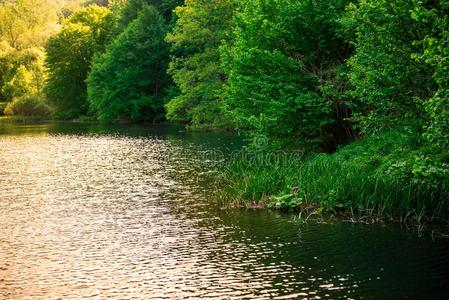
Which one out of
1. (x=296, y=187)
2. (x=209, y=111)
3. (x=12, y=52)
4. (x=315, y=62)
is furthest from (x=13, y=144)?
(x=12, y=52)

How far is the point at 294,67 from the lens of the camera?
2852cm

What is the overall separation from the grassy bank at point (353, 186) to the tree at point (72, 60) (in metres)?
76.9

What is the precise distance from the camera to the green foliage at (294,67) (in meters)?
27.9

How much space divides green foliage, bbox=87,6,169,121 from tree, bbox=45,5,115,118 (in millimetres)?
14149

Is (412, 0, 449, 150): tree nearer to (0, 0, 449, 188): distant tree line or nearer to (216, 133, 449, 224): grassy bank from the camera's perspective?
(0, 0, 449, 188): distant tree line

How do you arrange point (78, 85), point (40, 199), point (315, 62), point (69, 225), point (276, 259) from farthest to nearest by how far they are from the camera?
point (78, 85) → point (315, 62) → point (40, 199) → point (69, 225) → point (276, 259)

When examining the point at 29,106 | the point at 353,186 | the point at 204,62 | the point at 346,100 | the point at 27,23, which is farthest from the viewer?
the point at 27,23

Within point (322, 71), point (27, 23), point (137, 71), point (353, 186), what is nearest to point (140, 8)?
point (137, 71)

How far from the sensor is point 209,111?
59.7 meters

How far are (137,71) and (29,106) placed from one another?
35.5 meters

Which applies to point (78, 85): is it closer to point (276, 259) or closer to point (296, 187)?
point (296, 187)

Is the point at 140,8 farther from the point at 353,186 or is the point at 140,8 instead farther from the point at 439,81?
the point at 439,81

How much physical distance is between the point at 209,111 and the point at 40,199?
3560cm

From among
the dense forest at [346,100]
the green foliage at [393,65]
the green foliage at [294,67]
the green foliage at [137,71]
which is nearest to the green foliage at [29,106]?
the green foliage at [137,71]
